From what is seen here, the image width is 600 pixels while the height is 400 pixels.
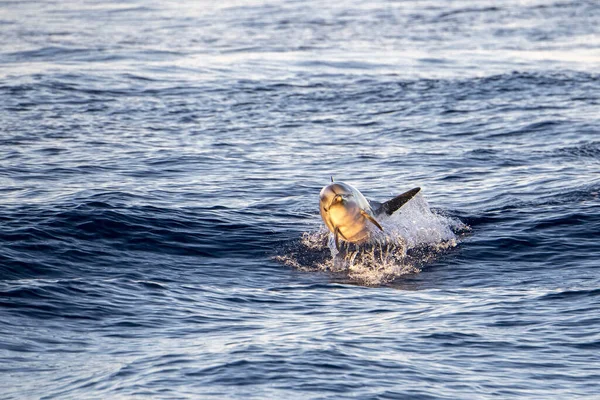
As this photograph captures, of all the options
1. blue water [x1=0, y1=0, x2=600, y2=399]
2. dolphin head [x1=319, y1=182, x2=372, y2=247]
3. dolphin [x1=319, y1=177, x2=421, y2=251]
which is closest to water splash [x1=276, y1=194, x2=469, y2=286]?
blue water [x1=0, y1=0, x2=600, y2=399]

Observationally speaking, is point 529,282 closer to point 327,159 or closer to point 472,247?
point 472,247

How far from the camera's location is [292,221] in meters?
22.6

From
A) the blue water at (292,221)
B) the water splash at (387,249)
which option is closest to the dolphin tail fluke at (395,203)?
the water splash at (387,249)

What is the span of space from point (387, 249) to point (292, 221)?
3336 millimetres

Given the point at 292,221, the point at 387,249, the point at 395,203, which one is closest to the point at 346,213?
the point at 387,249

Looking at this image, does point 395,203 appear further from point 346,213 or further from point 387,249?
point 346,213

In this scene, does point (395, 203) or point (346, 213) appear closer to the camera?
point (346, 213)

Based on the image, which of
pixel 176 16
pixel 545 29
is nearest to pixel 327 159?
pixel 545 29

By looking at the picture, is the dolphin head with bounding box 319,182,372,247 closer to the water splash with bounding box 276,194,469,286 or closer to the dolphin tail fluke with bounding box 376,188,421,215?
the water splash with bounding box 276,194,469,286

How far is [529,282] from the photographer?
59.3 feet

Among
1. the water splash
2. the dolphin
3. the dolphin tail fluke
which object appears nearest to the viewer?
the dolphin

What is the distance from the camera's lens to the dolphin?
1795 centimetres

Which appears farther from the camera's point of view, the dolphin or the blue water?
the dolphin

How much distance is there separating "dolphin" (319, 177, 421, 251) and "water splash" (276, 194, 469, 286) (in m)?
0.46
